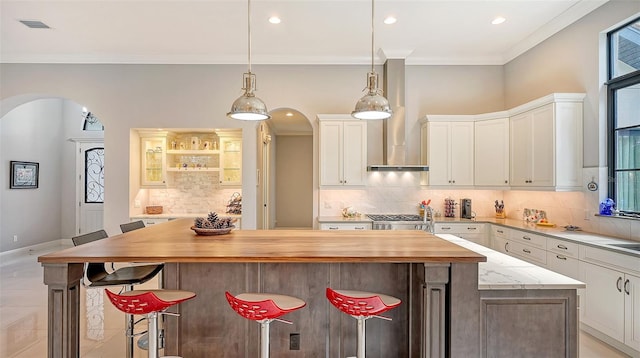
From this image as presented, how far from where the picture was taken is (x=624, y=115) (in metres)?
3.48

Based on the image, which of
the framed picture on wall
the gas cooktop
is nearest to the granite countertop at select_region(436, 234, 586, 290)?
the gas cooktop

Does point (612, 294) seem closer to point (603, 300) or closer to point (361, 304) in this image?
point (603, 300)

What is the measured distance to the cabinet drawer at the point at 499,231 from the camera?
4.38 meters

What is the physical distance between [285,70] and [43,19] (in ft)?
10.3

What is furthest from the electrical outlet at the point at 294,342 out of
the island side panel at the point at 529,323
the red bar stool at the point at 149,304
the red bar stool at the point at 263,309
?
the island side panel at the point at 529,323

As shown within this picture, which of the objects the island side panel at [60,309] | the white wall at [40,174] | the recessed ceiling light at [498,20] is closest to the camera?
the island side panel at [60,309]

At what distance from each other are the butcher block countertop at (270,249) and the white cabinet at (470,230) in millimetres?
2102

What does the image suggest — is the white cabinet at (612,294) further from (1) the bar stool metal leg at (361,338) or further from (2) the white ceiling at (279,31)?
(2) the white ceiling at (279,31)

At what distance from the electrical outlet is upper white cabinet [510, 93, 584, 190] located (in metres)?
3.43

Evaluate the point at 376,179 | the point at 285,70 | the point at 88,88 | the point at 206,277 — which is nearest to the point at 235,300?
the point at 206,277

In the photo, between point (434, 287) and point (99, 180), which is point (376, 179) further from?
point (99, 180)

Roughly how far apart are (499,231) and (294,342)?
338 cm

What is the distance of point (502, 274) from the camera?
2193 millimetres

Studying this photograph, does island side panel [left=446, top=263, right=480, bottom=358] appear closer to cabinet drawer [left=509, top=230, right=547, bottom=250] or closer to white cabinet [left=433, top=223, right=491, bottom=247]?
cabinet drawer [left=509, top=230, right=547, bottom=250]
